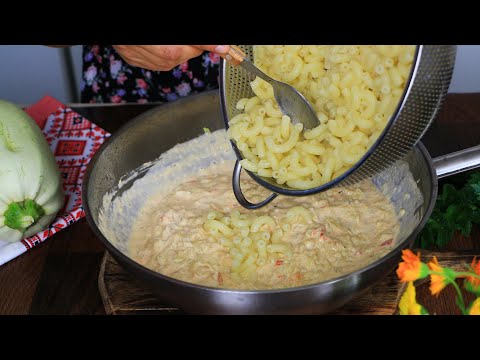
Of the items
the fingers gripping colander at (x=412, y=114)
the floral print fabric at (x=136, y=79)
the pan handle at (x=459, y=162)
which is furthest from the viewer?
the floral print fabric at (x=136, y=79)

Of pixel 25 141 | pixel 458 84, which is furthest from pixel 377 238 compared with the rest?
pixel 458 84

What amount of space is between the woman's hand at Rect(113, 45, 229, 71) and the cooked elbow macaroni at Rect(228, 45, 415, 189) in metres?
0.19

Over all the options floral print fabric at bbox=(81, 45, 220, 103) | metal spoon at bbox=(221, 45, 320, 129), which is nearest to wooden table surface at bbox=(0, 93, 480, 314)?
metal spoon at bbox=(221, 45, 320, 129)

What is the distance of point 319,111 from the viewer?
1.48 meters

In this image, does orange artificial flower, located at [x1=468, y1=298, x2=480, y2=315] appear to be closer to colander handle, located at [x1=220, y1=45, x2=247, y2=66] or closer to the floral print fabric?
colander handle, located at [x1=220, y1=45, x2=247, y2=66]

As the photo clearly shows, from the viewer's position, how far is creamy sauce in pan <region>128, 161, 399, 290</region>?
4.77ft

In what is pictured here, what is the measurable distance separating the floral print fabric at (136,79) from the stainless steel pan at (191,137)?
→ 47 cm

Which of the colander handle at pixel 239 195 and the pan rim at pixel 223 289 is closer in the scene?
the pan rim at pixel 223 289

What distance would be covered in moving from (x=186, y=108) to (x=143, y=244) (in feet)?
1.41

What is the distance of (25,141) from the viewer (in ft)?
5.64

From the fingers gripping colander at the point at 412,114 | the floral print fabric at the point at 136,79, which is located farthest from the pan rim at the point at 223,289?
the floral print fabric at the point at 136,79

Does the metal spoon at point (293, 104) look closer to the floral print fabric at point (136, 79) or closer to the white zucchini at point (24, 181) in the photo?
the white zucchini at point (24, 181)

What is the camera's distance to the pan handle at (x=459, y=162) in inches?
57.1
